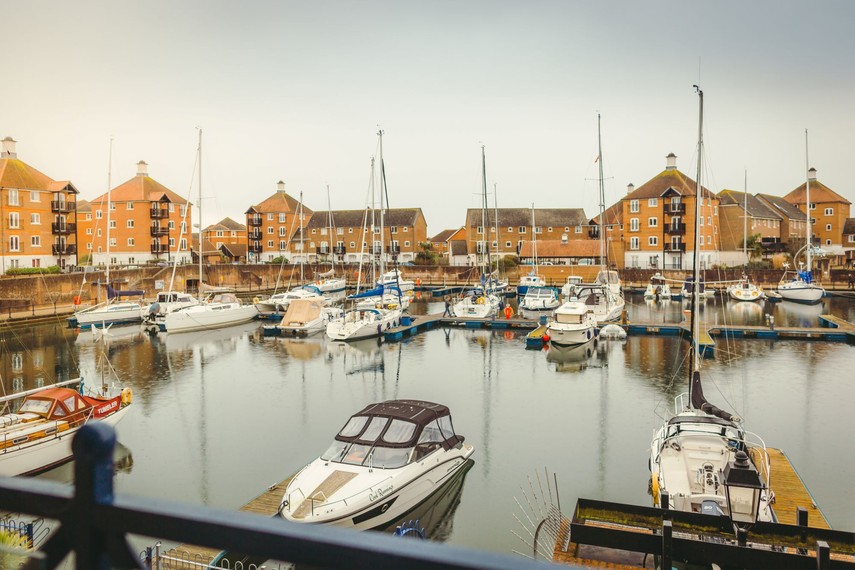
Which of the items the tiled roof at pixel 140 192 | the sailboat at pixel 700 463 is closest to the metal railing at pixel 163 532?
the sailboat at pixel 700 463

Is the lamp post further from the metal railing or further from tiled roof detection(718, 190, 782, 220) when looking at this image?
tiled roof detection(718, 190, 782, 220)

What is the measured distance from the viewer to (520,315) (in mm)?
59062

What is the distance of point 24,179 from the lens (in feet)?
233

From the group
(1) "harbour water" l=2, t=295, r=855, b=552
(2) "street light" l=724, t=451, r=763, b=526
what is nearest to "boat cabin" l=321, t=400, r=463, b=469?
(1) "harbour water" l=2, t=295, r=855, b=552

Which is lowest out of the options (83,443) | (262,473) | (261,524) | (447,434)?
(262,473)

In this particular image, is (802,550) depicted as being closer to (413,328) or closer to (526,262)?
(413,328)

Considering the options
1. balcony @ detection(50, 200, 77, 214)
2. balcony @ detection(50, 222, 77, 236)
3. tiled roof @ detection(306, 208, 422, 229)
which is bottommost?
balcony @ detection(50, 222, 77, 236)

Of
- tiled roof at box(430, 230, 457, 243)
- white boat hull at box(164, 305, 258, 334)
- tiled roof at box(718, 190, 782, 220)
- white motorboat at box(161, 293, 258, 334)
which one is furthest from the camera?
tiled roof at box(430, 230, 457, 243)

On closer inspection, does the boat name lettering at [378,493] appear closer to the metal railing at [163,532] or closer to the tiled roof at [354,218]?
the metal railing at [163,532]

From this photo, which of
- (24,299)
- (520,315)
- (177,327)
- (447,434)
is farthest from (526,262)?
(447,434)

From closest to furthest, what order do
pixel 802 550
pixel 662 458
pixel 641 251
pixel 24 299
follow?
pixel 802 550 < pixel 662 458 < pixel 24 299 < pixel 641 251

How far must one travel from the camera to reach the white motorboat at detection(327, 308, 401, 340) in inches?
1732

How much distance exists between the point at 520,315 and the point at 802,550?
47.9 meters

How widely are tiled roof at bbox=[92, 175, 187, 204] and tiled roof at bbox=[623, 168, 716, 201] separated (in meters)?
69.6
